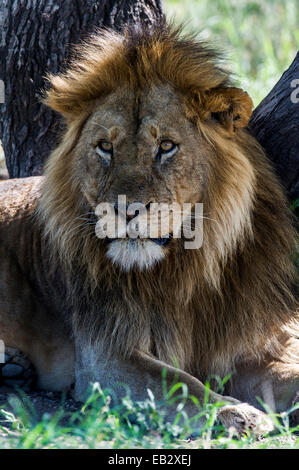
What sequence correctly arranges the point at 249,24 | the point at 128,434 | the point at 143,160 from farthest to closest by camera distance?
the point at 249,24, the point at 143,160, the point at 128,434

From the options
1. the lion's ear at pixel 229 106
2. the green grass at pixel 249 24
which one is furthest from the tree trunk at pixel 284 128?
the green grass at pixel 249 24

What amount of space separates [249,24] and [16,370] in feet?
29.2

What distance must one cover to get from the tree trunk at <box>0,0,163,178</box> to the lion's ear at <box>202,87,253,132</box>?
1.75m

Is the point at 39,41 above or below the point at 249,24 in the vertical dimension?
below

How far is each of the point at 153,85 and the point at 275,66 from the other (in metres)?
6.38

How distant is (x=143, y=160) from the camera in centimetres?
372

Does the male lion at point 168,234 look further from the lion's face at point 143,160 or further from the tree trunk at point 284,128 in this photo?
the tree trunk at point 284,128

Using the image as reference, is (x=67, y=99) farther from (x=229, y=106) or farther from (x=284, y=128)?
(x=284, y=128)

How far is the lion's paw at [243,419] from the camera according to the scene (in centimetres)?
349

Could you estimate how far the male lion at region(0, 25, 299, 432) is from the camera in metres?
3.79

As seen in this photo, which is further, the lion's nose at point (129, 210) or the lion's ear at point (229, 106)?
the lion's ear at point (229, 106)

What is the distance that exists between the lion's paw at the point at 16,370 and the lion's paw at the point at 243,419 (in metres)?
1.68

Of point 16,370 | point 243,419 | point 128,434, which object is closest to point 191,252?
point 243,419
